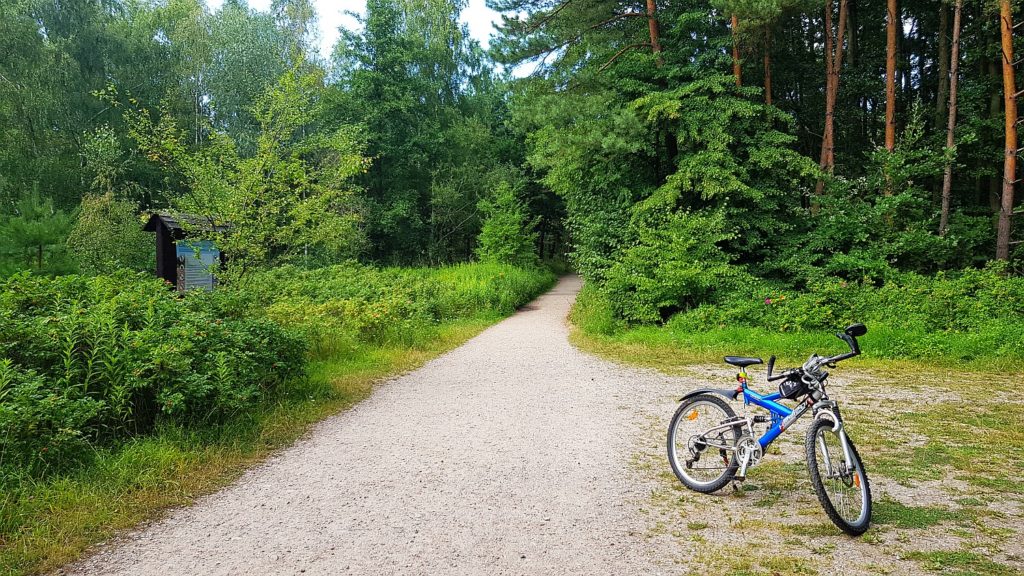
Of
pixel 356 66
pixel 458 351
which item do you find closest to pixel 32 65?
pixel 356 66

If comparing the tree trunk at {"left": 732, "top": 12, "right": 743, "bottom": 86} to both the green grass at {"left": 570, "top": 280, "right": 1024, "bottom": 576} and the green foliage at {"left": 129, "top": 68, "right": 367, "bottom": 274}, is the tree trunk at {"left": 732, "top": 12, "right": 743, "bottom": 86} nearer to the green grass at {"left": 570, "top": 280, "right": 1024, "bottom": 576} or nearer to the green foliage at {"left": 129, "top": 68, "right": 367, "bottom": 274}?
the green grass at {"left": 570, "top": 280, "right": 1024, "bottom": 576}

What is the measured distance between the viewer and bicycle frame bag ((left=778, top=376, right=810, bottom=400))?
3416 millimetres

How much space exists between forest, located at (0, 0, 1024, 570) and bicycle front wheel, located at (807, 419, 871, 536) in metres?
4.51

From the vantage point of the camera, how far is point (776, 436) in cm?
356

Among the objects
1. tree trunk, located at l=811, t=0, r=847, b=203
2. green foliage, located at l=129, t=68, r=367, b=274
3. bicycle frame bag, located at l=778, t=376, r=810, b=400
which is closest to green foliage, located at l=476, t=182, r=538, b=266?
tree trunk, located at l=811, t=0, r=847, b=203

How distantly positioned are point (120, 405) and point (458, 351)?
698cm

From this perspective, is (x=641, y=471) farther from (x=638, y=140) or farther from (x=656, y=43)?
(x=656, y=43)

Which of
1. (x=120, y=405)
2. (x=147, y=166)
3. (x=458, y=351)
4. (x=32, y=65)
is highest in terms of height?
(x=32, y=65)

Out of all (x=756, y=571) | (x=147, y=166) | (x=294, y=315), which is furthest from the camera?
(x=147, y=166)

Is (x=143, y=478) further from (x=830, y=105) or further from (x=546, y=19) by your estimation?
(x=830, y=105)

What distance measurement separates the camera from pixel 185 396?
15.1 feet

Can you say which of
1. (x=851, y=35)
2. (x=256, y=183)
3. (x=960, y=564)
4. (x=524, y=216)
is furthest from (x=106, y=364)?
(x=524, y=216)

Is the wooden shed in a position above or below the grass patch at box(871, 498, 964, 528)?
above

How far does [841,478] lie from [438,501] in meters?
2.64
